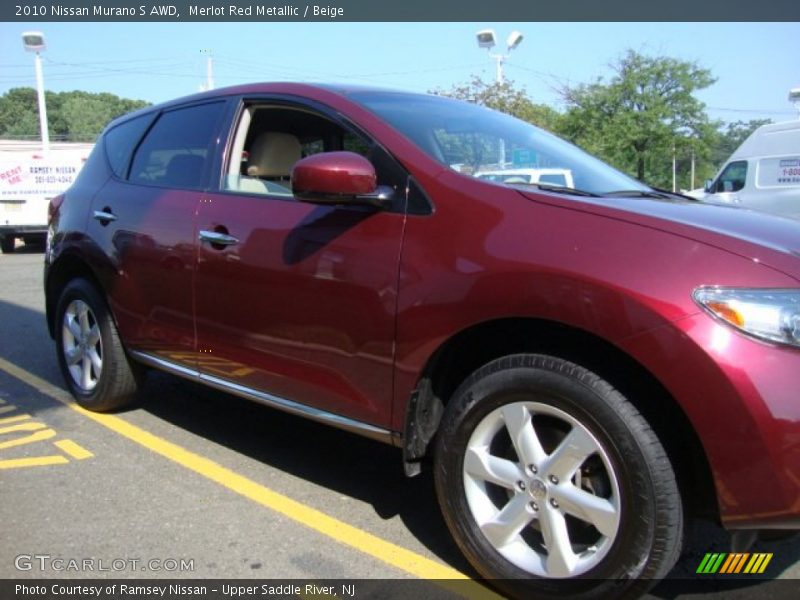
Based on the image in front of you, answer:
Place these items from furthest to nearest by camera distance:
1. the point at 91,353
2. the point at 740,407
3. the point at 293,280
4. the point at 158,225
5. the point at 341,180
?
the point at 91,353
the point at 158,225
the point at 293,280
the point at 341,180
the point at 740,407

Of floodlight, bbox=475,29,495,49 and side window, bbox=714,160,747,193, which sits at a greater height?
floodlight, bbox=475,29,495,49

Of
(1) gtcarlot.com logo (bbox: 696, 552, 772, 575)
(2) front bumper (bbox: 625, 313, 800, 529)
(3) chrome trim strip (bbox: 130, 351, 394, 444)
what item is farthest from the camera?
(3) chrome trim strip (bbox: 130, 351, 394, 444)

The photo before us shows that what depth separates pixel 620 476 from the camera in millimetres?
2131

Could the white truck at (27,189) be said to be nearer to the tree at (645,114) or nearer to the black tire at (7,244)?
the black tire at (7,244)

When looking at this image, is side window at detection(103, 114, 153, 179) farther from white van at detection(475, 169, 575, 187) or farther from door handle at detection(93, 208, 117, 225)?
white van at detection(475, 169, 575, 187)

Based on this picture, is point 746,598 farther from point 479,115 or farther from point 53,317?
point 53,317

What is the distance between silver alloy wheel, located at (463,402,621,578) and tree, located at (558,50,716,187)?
96.7 feet

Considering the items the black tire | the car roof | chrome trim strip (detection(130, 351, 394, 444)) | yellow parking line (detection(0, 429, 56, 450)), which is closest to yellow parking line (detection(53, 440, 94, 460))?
yellow parking line (detection(0, 429, 56, 450))

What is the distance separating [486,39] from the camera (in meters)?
24.3

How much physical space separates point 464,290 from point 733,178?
14.8 meters

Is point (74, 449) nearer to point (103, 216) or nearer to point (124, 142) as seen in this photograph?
point (103, 216)

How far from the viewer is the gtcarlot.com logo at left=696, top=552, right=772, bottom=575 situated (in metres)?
2.46

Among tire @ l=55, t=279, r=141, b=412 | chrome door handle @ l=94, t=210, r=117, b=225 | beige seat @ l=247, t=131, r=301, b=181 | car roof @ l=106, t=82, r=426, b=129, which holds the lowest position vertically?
tire @ l=55, t=279, r=141, b=412

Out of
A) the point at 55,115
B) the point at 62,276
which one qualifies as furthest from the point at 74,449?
the point at 55,115
